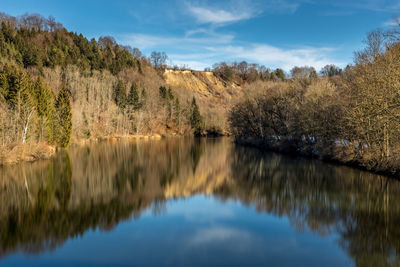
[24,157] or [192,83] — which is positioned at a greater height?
[192,83]

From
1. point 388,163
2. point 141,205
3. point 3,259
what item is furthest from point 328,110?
point 3,259

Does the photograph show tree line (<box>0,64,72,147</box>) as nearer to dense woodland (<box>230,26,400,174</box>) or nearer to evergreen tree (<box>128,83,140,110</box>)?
dense woodland (<box>230,26,400,174</box>)

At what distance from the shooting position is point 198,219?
46.9ft

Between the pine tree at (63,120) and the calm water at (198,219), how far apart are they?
58.1 feet

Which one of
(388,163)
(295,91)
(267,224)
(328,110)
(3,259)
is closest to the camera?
(3,259)

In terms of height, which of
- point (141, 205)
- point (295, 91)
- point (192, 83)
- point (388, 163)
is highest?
point (192, 83)

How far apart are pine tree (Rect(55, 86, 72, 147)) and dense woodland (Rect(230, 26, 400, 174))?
29093mm

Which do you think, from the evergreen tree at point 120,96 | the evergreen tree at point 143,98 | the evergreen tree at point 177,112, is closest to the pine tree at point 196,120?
the evergreen tree at point 177,112

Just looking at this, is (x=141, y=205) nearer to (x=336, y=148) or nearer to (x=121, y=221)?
(x=121, y=221)

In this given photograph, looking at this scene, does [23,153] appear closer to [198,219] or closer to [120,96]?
[198,219]

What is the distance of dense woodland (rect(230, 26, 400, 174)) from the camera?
1894 cm

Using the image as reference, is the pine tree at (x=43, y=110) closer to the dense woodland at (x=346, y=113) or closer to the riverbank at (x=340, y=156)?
the dense woodland at (x=346, y=113)

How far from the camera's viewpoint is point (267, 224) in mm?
13180

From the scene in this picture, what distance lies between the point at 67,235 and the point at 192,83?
13950cm
